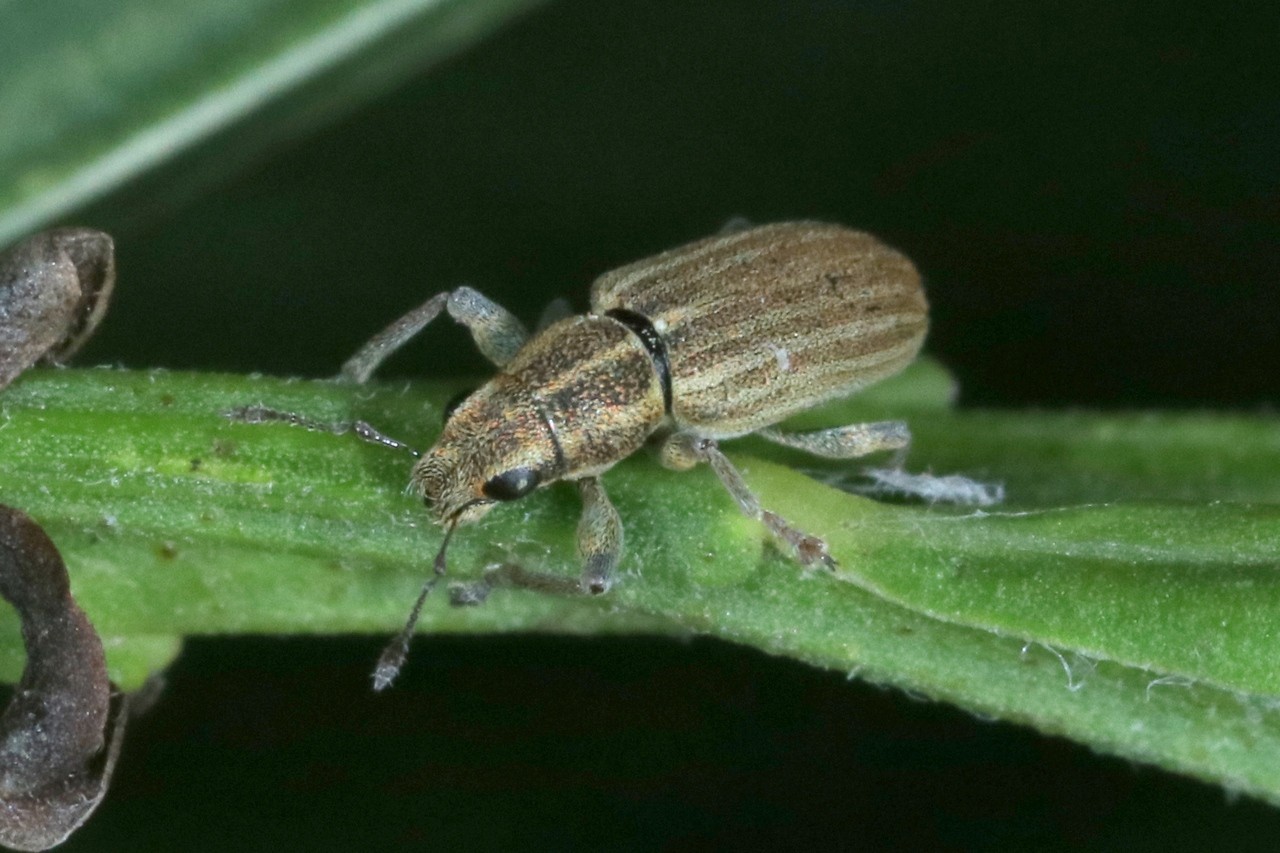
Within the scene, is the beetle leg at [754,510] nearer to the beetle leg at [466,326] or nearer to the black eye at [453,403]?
the black eye at [453,403]

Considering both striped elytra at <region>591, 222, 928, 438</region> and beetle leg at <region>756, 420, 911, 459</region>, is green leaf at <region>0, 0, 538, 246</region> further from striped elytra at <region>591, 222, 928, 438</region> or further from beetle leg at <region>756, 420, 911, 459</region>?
beetle leg at <region>756, 420, 911, 459</region>

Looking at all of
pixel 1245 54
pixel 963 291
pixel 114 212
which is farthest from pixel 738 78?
pixel 114 212

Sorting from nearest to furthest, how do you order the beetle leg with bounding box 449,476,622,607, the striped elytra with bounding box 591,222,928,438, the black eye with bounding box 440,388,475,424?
1. the beetle leg with bounding box 449,476,622,607
2. the black eye with bounding box 440,388,475,424
3. the striped elytra with bounding box 591,222,928,438

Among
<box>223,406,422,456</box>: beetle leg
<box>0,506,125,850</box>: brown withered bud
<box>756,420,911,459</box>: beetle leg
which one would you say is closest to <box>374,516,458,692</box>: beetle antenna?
<box>223,406,422,456</box>: beetle leg

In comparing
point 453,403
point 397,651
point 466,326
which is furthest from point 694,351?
point 397,651

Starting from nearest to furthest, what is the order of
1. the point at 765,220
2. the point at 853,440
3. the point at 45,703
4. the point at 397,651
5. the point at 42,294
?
the point at 45,703, the point at 42,294, the point at 397,651, the point at 853,440, the point at 765,220

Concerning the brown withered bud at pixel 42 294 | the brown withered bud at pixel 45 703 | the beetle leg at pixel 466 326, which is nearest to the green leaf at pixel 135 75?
the beetle leg at pixel 466 326

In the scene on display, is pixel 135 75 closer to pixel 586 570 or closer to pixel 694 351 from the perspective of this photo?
pixel 694 351

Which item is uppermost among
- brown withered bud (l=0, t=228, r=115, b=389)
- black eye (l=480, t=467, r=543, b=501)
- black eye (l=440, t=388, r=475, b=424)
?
brown withered bud (l=0, t=228, r=115, b=389)
